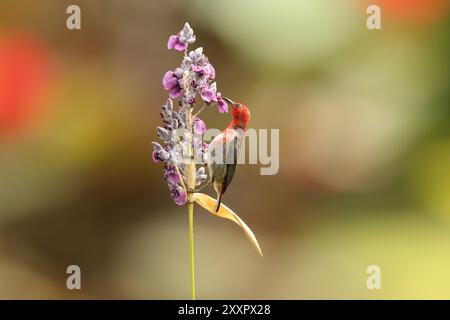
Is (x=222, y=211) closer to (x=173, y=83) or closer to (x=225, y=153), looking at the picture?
(x=225, y=153)

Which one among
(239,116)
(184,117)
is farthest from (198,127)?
(239,116)

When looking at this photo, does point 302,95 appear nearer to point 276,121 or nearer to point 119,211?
point 276,121

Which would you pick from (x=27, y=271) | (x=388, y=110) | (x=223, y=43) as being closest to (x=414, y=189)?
(x=388, y=110)

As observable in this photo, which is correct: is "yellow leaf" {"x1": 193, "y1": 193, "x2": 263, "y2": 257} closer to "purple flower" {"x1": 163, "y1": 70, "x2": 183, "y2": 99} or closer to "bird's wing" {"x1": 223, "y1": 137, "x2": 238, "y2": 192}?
"bird's wing" {"x1": 223, "y1": 137, "x2": 238, "y2": 192}

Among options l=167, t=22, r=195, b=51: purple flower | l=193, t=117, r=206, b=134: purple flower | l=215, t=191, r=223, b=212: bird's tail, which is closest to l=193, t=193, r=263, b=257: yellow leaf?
l=215, t=191, r=223, b=212: bird's tail

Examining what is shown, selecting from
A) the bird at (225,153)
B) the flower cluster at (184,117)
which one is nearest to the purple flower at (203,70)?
the flower cluster at (184,117)

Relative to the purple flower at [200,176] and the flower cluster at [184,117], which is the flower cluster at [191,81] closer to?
the flower cluster at [184,117]
